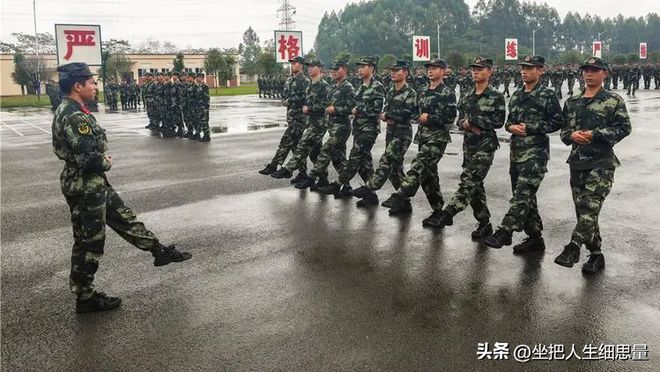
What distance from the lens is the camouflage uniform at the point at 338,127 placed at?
8156 mm

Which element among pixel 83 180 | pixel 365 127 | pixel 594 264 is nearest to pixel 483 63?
pixel 365 127

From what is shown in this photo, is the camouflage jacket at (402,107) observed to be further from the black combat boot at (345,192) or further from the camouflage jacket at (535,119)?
the camouflage jacket at (535,119)

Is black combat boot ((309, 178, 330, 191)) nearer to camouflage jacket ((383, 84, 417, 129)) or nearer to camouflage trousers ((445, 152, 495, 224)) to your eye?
camouflage jacket ((383, 84, 417, 129))

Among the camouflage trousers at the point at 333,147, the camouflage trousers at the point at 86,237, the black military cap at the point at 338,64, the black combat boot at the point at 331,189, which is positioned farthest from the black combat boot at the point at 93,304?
the black military cap at the point at 338,64

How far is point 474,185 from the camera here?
592cm

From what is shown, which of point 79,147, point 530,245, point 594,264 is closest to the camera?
point 79,147

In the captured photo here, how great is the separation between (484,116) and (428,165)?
3.17 ft

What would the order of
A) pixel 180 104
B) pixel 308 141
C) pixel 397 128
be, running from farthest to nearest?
pixel 180 104
pixel 308 141
pixel 397 128

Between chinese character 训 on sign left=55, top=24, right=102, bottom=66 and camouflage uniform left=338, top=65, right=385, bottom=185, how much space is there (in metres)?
9.34

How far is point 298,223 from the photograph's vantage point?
6.84 meters

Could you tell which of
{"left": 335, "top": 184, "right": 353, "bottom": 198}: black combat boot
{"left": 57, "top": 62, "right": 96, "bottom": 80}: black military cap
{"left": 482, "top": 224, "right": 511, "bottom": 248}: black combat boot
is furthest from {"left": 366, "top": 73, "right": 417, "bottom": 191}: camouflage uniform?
{"left": 57, "top": 62, "right": 96, "bottom": 80}: black military cap

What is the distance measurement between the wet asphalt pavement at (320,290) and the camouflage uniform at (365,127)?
0.55 m

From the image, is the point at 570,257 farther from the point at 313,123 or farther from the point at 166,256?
the point at 313,123

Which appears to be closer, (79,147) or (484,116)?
(79,147)
